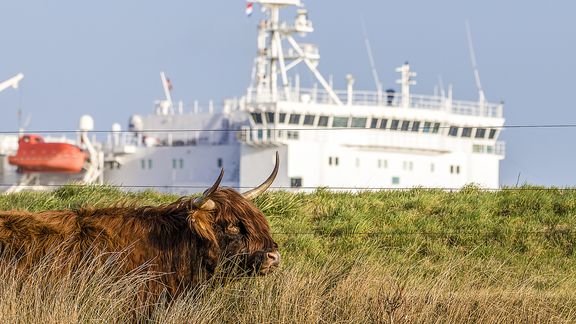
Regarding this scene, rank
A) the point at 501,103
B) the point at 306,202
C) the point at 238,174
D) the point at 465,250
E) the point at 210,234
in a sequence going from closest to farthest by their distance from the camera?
1. the point at 210,234
2. the point at 465,250
3. the point at 306,202
4. the point at 238,174
5. the point at 501,103

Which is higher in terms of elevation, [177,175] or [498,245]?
[498,245]

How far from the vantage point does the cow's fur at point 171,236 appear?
1002 centimetres

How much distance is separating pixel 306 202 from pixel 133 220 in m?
5.87

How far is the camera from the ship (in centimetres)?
8300

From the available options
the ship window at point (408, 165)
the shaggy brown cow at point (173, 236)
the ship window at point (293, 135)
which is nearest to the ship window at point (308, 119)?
the ship window at point (293, 135)

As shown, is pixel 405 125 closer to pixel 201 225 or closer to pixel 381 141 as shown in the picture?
pixel 381 141

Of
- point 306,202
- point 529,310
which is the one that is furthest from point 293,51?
point 529,310

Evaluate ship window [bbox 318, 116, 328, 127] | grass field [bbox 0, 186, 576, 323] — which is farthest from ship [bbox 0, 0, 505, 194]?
grass field [bbox 0, 186, 576, 323]

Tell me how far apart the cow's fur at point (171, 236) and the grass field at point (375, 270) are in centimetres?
21

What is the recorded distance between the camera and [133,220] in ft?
33.7

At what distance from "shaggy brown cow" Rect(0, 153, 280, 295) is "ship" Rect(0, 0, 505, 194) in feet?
220

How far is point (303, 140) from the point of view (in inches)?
3268

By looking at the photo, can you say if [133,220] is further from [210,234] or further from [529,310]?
[529,310]

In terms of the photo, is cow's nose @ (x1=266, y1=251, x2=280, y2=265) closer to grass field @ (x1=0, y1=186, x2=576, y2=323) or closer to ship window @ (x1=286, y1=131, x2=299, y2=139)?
grass field @ (x1=0, y1=186, x2=576, y2=323)
